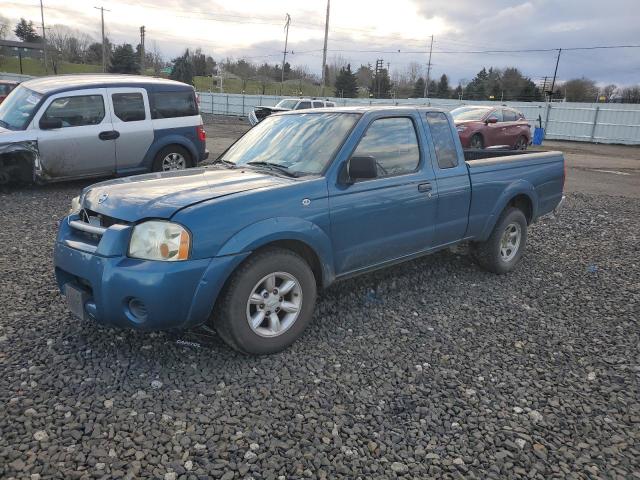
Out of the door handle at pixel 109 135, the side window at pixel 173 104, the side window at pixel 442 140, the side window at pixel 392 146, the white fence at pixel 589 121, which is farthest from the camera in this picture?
the white fence at pixel 589 121

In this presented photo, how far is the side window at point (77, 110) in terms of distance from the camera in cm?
827

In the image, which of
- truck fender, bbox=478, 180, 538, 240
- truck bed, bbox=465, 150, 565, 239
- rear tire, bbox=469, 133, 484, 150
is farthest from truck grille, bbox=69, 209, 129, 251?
rear tire, bbox=469, 133, 484, 150

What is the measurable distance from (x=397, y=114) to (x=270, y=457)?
120 inches

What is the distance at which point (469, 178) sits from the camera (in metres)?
4.86

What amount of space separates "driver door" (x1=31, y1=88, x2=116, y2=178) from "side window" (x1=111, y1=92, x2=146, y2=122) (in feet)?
0.57

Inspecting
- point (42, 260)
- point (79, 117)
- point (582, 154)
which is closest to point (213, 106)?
point (582, 154)

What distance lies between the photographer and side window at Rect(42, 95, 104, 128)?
827 centimetres

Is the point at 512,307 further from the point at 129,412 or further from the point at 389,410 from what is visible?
the point at 129,412

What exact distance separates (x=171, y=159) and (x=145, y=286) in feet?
23.2

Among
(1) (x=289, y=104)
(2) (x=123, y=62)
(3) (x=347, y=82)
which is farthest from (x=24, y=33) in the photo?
(1) (x=289, y=104)

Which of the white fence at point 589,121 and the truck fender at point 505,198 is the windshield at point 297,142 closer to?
the truck fender at point 505,198

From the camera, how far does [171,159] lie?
9578mm

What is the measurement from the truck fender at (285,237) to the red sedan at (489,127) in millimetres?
12301

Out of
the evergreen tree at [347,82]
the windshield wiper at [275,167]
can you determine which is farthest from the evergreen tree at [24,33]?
the windshield wiper at [275,167]
